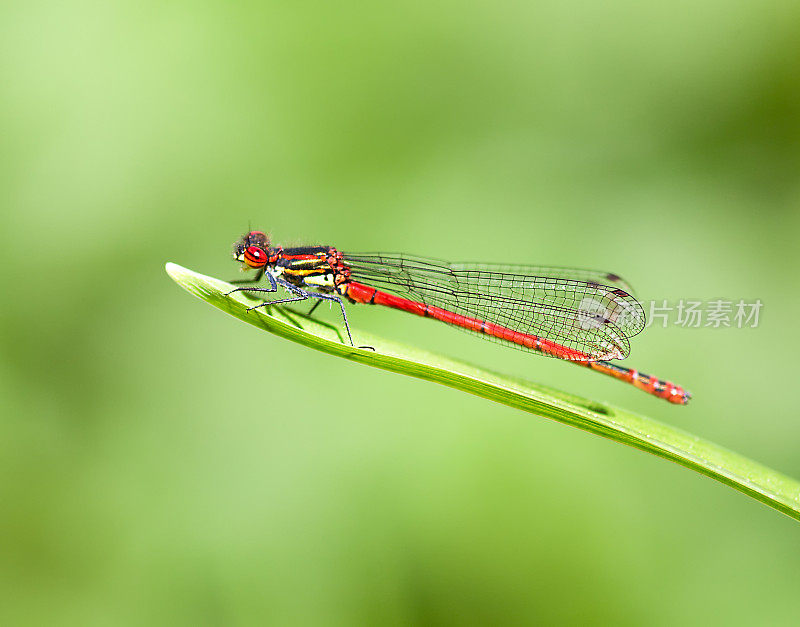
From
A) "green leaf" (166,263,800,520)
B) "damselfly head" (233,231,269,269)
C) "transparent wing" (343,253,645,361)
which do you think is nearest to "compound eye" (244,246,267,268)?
"damselfly head" (233,231,269,269)

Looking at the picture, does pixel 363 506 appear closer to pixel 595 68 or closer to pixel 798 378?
pixel 798 378

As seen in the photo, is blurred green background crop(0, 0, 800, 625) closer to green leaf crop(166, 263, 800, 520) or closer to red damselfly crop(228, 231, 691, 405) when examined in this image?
red damselfly crop(228, 231, 691, 405)

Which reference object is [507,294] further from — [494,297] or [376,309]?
[376,309]

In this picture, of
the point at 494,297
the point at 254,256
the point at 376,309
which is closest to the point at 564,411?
the point at 494,297

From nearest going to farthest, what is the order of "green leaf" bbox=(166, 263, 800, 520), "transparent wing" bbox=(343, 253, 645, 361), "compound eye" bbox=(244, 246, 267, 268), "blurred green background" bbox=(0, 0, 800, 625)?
"green leaf" bbox=(166, 263, 800, 520) < "compound eye" bbox=(244, 246, 267, 268) < "transparent wing" bbox=(343, 253, 645, 361) < "blurred green background" bbox=(0, 0, 800, 625)

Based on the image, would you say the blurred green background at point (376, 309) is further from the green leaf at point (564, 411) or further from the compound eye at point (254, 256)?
the green leaf at point (564, 411)

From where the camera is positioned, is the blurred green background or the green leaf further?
the blurred green background
